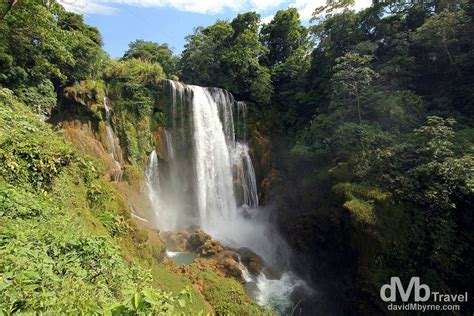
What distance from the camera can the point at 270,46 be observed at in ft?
82.4

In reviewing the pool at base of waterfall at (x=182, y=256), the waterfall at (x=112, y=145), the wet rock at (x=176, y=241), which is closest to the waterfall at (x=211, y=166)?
the wet rock at (x=176, y=241)

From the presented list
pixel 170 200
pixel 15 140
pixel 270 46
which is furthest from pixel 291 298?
pixel 270 46

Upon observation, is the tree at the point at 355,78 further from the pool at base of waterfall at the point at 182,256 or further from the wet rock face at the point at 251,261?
the pool at base of waterfall at the point at 182,256

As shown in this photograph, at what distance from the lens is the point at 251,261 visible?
12.1m

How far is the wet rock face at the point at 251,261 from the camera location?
11.9 meters

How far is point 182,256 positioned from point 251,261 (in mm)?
2803

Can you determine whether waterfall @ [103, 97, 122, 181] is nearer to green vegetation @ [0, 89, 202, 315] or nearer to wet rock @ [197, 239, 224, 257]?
wet rock @ [197, 239, 224, 257]

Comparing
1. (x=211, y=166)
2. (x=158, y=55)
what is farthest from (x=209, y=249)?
(x=158, y=55)

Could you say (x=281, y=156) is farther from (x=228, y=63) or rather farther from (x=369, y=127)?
(x=228, y=63)

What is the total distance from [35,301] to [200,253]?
33.0 ft

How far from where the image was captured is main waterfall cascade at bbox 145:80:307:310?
51.0 ft

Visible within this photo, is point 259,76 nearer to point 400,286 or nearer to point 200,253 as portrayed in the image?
point 200,253

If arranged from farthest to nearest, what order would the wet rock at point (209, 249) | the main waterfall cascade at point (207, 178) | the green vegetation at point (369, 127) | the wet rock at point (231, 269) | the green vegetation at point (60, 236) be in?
1. the main waterfall cascade at point (207, 178)
2. the wet rock at point (209, 249)
3. the wet rock at point (231, 269)
4. the green vegetation at point (369, 127)
5. the green vegetation at point (60, 236)

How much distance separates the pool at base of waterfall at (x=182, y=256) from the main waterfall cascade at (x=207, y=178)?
8.74 ft
